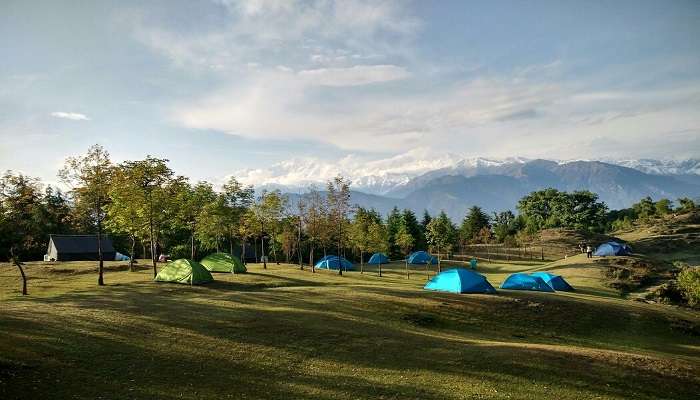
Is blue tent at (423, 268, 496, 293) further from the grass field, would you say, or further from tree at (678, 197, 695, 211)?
tree at (678, 197, 695, 211)

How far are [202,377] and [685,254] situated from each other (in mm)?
99781

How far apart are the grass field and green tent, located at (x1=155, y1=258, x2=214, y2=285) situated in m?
2.83

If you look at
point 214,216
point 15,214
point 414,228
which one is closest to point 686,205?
point 414,228

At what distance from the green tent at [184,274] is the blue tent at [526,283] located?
102ft

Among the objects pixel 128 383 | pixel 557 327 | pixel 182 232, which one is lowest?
pixel 557 327

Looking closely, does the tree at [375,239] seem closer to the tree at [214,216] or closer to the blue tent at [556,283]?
the tree at [214,216]

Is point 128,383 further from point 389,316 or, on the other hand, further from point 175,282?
point 175,282

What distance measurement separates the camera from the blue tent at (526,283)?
4675cm

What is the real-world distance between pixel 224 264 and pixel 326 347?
1227 inches

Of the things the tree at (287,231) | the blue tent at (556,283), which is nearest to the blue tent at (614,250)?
the blue tent at (556,283)

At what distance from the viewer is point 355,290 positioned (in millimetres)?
37438

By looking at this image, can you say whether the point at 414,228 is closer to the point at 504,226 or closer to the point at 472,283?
the point at 504,226

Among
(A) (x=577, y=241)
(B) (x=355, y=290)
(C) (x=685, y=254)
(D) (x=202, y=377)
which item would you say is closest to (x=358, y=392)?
(D) (x=202, y=377)

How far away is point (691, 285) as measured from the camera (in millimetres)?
43625
